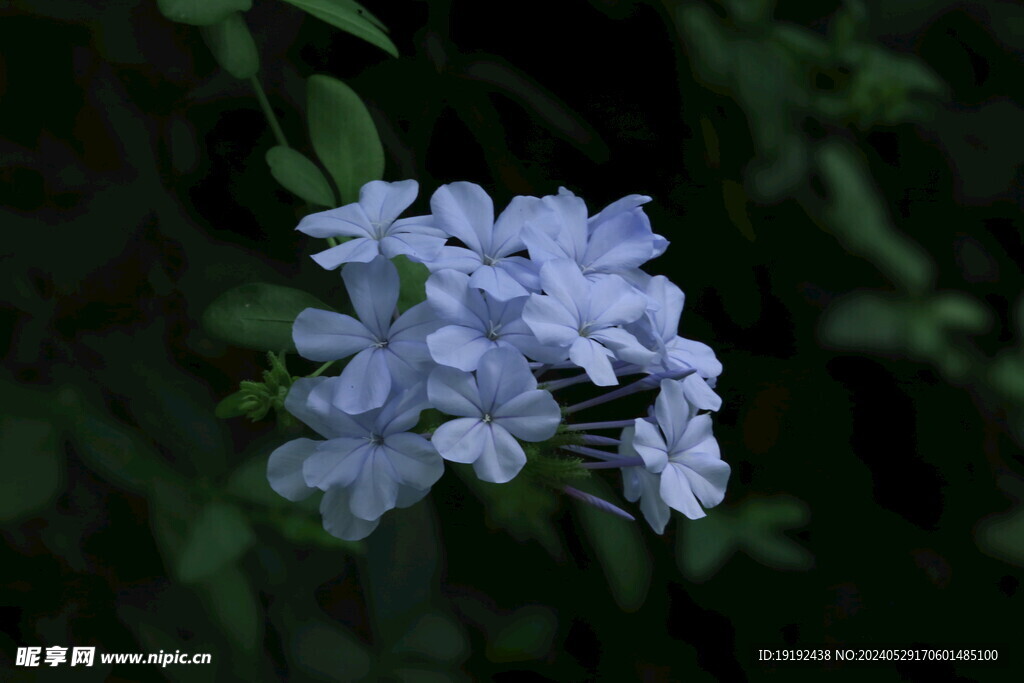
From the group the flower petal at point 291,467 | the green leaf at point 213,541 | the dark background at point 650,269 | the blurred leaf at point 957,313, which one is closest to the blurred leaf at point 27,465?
the dark background at point 650,269

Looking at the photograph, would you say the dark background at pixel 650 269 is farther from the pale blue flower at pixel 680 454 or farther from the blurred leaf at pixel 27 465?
the pale blue flower at pixel 680 454

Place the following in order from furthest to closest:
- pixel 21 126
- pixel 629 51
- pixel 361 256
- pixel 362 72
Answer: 1. pixel 629 51
2. pixel 362 72
3. pixel 21 126
4. pixel 361 256

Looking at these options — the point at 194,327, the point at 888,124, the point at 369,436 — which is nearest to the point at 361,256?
the point at 369,436

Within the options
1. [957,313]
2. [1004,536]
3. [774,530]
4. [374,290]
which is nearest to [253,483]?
[374,290]

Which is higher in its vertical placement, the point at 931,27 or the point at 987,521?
the point at 931,27

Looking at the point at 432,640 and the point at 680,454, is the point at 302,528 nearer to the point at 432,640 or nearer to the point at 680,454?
the point at 432,640

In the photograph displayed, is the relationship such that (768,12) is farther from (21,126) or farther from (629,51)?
(21,126)
